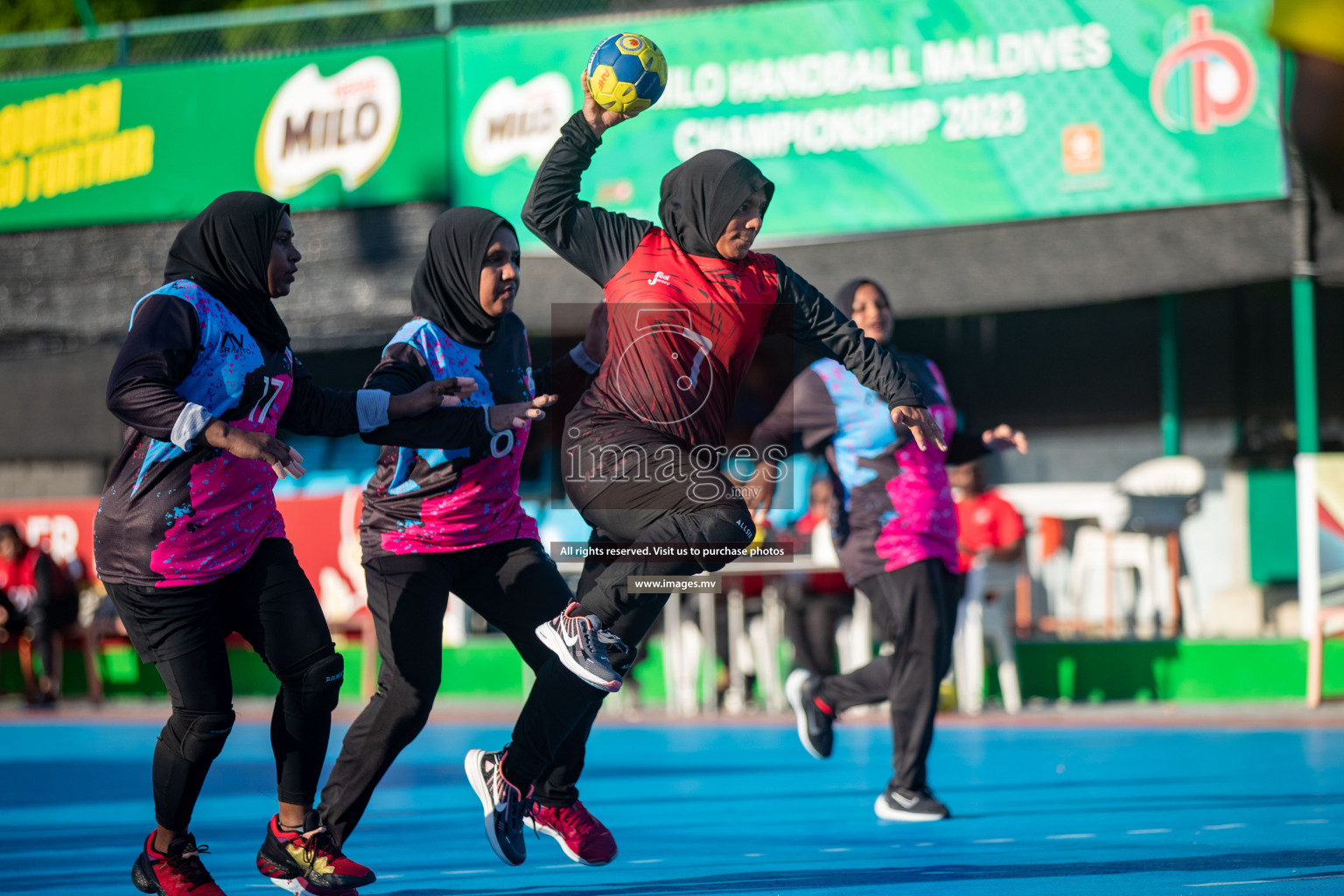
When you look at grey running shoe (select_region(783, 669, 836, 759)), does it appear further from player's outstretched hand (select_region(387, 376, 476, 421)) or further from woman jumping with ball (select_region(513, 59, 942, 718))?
player's outstretched hand (select_region(387, 376, 476, 421))

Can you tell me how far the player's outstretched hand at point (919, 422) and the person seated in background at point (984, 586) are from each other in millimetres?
7015

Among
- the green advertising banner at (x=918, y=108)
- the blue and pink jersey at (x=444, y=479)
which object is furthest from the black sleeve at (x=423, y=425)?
the green advertising banner at (x=918, y=108)

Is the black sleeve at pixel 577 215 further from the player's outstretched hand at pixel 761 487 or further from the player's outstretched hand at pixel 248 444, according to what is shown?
the player's outstretched hand at pixel 761 487

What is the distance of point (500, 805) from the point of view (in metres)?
4.64

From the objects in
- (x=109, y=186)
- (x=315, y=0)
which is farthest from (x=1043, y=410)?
(x=315, y=0)

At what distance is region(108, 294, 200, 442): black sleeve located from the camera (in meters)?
4.16

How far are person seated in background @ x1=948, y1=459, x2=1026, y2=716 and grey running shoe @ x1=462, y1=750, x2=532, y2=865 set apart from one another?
7297 mm

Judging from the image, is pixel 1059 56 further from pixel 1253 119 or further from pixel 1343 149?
pixel 1343 149

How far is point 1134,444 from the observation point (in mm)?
15938

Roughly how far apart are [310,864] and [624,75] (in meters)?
2.52

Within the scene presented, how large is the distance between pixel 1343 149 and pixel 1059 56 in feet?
29.6

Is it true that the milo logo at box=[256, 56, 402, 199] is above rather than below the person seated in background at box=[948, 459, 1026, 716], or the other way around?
above

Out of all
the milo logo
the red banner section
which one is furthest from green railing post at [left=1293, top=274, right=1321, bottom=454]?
the milo logo

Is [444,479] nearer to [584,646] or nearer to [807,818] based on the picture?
[584,646]
